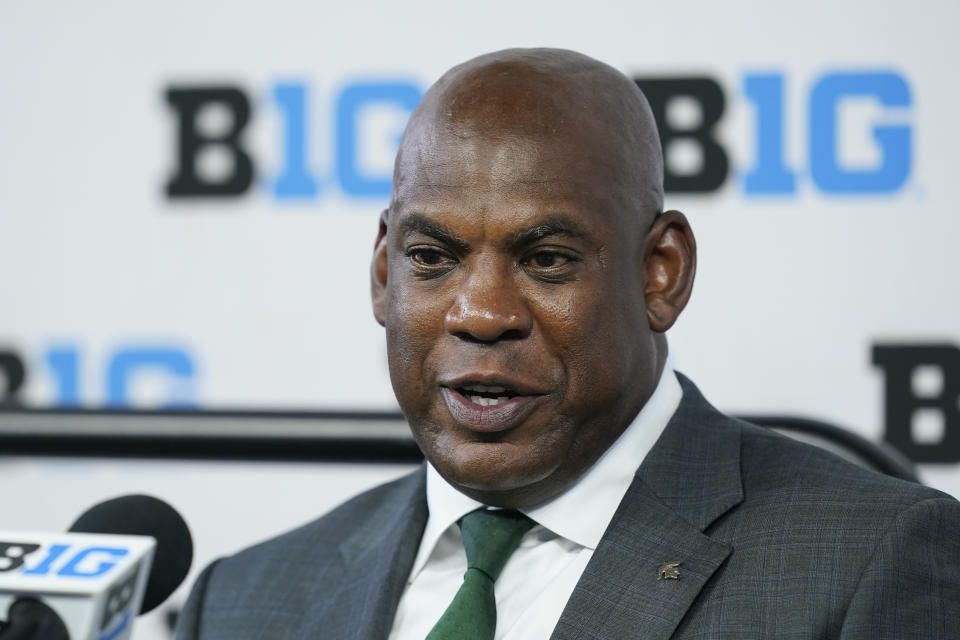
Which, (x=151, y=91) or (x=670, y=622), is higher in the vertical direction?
(x=151, y=91)

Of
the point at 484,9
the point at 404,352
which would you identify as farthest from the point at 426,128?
the point at 484,9

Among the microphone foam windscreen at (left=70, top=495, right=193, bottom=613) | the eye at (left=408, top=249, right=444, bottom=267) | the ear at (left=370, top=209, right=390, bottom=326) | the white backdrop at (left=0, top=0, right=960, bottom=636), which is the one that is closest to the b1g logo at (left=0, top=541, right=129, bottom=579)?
the microphone foam windscreen at (left=70, top=495, right=193, bottom=613)

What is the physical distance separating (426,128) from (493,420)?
1.44 feet

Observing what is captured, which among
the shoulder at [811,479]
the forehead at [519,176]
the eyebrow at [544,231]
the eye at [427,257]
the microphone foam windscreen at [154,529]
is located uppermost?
the forehead at [519,176]

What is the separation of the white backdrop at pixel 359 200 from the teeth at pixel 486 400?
143 centimetres

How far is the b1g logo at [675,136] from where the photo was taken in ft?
10.2

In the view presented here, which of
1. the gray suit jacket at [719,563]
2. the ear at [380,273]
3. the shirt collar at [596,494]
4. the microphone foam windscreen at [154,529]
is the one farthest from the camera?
the ear at [380,273]

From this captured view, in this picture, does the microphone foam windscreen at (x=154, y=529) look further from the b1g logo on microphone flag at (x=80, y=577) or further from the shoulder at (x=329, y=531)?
the shoulder at (x=329, y=531)

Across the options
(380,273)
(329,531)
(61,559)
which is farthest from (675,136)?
(61,559)

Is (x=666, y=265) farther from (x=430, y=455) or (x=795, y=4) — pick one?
(x=795, y=4)

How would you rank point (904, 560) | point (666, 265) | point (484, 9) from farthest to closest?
1. point (484, 9)
2. point (666, 265)
3. point (904, 560)

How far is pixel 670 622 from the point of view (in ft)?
5.73

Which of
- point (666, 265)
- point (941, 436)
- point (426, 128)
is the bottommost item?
point (941, 436)

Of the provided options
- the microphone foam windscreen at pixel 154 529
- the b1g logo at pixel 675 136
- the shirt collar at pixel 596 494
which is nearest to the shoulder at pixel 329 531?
the shirt collar at pixel 596 494
